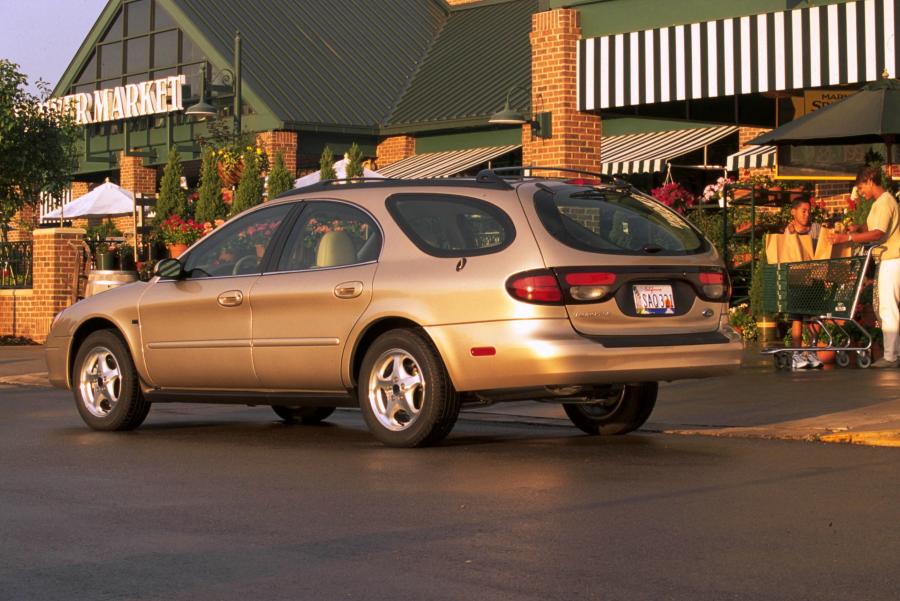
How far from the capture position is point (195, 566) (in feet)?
20.3

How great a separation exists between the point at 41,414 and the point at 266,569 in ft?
24.6

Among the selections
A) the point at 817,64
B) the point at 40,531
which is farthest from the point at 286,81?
the point at 40,531

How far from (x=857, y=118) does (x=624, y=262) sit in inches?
249

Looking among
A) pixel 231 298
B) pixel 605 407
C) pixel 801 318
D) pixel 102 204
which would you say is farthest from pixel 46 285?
pixel 605 407

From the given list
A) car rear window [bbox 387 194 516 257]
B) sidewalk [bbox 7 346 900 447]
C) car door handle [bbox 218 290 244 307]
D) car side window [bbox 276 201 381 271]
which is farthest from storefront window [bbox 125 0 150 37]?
car rear window [bbox 387 194 516 257]

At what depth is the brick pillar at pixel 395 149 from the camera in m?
36.8

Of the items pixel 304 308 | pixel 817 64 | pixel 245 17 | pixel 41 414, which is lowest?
pixel 41 414

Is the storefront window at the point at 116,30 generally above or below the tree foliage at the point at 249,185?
above

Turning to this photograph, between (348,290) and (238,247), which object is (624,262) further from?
(238,247)

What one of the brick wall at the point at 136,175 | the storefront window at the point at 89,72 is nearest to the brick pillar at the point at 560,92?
the brick wall at the point at 136,175

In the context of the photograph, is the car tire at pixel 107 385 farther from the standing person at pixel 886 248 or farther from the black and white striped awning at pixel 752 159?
the black and white striped awning at pixel 752 159

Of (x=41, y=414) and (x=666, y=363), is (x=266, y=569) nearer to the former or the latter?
(x=666, y=363)

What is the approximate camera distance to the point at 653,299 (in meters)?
9.73

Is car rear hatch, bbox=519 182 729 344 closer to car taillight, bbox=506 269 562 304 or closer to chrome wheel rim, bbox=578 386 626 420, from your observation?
car taillight, bbox=506 269 562 304
